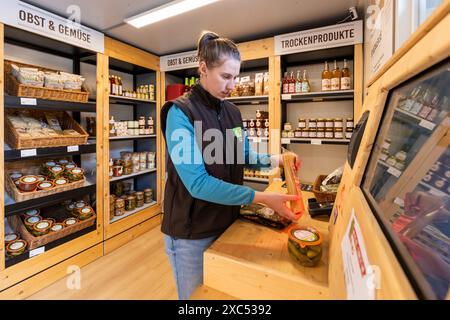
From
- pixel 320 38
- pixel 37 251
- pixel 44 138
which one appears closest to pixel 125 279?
pixel 37 251

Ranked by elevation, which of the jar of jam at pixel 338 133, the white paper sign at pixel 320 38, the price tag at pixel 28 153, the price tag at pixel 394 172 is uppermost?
the white paper sign at pixel 320 38

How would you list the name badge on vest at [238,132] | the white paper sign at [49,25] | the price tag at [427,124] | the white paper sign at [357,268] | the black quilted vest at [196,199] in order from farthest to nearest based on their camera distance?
the white paper sign at [49,25], the name badge on vest at [238,132], the black quilted vest at [196,199], the price tag at [427,124], the white paper sign at [357,268]

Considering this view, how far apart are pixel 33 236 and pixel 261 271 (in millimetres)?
2191

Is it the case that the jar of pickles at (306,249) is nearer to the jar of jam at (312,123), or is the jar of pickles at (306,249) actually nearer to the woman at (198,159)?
the woman at (198,159)

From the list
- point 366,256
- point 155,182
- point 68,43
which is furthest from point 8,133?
point 366,256

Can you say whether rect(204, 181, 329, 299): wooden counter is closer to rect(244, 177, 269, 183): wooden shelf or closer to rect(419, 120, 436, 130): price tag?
rect(419, 120, 436, 130): price tag

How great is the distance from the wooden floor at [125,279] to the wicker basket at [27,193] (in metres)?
0.83

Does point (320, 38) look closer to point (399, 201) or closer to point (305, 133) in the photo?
point (305, 133)

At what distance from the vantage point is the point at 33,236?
2070 mm

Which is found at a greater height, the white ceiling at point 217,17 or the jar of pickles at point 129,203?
the white ceiling at point 217,17

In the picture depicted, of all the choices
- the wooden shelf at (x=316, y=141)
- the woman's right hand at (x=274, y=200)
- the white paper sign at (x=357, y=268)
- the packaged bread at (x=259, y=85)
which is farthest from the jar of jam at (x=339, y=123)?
the white paper sign at (x=357, y=268)

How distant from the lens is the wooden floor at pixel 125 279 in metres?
2.03

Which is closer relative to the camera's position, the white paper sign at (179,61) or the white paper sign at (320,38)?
the white paper sign at (320,38)
